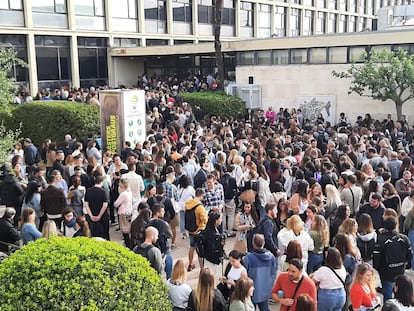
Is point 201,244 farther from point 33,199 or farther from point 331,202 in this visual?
point 33,199

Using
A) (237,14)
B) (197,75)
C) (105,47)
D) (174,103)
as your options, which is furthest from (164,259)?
(237,14)

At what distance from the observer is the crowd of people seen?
5.89 m

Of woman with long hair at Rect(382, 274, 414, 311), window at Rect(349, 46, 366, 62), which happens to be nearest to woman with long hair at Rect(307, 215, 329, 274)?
woman with long hair at Rect(382, 274, 414, 311)

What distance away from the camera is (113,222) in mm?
11508

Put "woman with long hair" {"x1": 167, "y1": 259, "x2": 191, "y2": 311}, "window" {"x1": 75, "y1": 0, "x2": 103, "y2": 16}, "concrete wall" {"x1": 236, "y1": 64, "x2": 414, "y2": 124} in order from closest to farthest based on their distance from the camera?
1. "woman with long hair" {"x1": 167, "y1": 259, "x2": 191, "y2": 311}
2. "concrete wall" {"x1": 236, "y1": 64, "x2": 414, "y2": 124}
3. "window" {"x1": 75, "y1": 0, "x2": 103, "y2": 16}

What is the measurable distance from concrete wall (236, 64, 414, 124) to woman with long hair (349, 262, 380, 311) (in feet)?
51.7

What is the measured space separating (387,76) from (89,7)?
20084mm

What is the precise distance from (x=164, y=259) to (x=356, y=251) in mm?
2960

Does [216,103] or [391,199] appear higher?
[216,103]

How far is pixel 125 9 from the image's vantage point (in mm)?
33438

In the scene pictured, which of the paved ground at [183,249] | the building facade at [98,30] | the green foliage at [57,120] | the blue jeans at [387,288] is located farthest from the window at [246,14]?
the blue jeans at [387,288]

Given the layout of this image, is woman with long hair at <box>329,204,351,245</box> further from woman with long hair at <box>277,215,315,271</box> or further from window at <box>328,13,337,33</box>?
window at <box>328,13,337,33</box>

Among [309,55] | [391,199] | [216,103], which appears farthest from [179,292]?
[309,55]

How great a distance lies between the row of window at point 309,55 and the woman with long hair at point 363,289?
16390 mm
